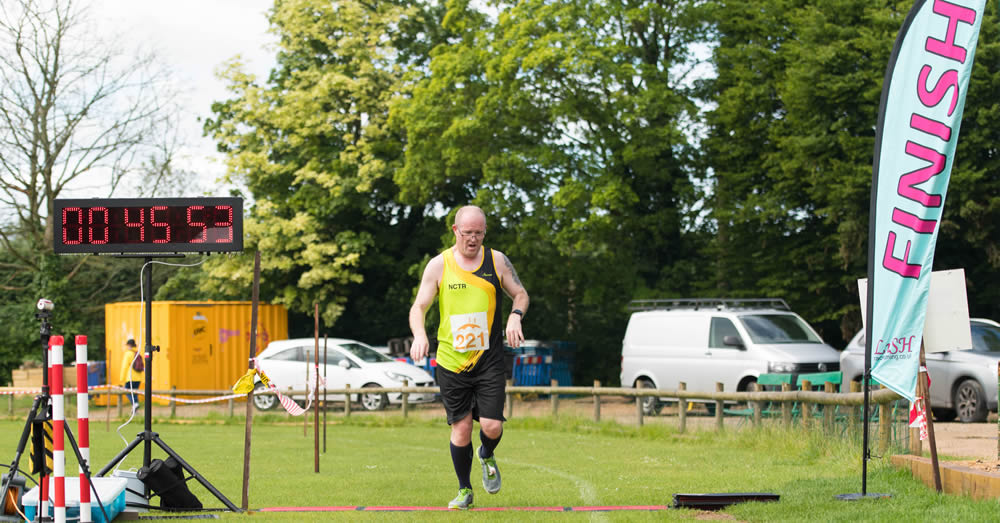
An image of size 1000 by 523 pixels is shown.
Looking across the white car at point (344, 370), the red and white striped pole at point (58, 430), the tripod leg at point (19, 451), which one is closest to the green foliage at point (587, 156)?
the white car at point (344, 370)

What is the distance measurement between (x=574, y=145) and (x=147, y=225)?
22.9 metres

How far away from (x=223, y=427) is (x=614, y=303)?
13.3m

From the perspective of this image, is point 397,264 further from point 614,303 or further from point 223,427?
point 223,427

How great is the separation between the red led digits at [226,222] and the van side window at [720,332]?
1432 cm

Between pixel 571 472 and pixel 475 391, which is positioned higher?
pixel 475 391

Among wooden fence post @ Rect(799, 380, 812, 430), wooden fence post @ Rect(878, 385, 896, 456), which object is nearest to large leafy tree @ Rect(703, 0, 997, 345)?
wooden fence post @ Rect(799, 380, 812, 430)

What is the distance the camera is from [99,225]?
8625 millimetres

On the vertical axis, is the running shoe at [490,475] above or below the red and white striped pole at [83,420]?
below

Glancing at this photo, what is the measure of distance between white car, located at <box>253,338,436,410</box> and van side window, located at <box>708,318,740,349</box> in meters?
6.91

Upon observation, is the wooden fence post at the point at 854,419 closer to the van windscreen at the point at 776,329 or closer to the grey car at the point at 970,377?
the grey car at the point at 970,377

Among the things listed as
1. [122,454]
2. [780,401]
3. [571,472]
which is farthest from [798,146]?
[122,454]

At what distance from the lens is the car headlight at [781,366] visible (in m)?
20.2

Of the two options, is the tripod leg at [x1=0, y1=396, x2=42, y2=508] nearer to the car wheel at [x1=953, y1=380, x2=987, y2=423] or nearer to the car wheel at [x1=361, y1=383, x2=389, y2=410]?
the car wheel at [x1=953, y1=380, x2=987, y2=423]

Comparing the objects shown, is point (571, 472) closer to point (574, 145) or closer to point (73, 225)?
point (73, 225)
